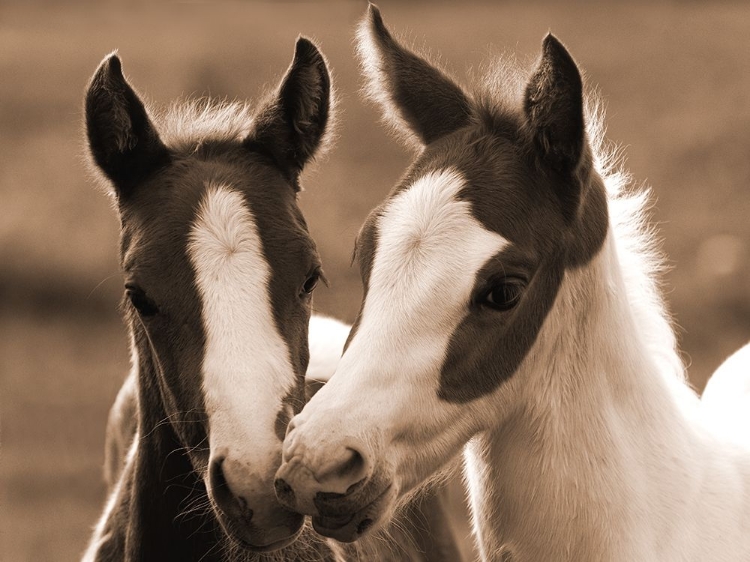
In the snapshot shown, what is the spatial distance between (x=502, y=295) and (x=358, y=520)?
78 cm

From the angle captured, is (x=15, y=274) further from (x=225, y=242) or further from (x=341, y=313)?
(x=225, y=242)

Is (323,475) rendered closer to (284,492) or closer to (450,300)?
(284,492)

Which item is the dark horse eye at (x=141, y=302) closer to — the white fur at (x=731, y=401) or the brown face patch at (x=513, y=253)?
the brown face patch at (x=513, y=253)

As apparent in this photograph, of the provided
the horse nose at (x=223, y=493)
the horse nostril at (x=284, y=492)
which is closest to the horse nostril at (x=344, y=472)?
the horse nostril at (x=284, y=492)

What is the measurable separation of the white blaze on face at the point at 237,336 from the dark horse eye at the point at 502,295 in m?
0.73

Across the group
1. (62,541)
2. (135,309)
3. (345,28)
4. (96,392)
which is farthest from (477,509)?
(345,28)

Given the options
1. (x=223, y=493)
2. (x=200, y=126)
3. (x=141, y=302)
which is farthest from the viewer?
(x=200, y=126)

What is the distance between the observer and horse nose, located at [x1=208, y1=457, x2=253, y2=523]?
3.09 metres

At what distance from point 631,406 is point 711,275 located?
9299 millimetres

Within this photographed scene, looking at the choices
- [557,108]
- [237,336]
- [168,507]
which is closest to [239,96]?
[168,507]

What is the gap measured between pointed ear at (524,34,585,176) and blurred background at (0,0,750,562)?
53.2 inches

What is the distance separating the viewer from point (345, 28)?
20.8 m

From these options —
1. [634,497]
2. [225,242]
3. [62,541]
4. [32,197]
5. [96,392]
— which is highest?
[32,197]

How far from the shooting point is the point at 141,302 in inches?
135
